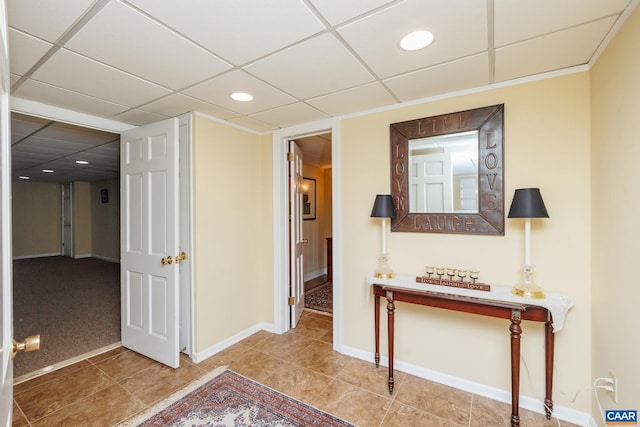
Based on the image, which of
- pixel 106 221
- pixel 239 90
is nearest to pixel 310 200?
pixel 239 90

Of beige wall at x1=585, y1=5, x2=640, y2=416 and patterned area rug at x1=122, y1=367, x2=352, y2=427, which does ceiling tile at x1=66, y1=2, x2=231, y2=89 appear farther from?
patterned area rug at x1=122, y1=367, x2=352, y2=427

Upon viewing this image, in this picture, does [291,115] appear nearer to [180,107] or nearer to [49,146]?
[180,107]

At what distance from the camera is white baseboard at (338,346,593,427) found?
1.86 metres

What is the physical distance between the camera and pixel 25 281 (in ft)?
17.8

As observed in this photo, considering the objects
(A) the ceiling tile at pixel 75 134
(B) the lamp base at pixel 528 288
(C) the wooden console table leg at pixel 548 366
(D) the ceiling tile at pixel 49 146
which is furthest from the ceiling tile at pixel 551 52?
(D) the ceiling tile at pixel 49 146

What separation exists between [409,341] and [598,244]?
4.85 ft

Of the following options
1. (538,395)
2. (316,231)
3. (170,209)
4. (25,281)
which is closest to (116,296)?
(25,281)

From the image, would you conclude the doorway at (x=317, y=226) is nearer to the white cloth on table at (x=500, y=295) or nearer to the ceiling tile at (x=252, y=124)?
the ceiling tile at (x=252, y=124)

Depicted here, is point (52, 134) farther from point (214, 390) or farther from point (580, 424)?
point (580, 424)

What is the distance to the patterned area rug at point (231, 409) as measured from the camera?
1874mm

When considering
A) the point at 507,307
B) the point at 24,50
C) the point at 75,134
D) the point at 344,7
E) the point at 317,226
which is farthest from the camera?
the point at 317,226

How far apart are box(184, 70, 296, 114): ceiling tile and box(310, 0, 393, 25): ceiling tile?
0.77 m

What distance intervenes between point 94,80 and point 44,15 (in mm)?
680

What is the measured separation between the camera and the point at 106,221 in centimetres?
793
